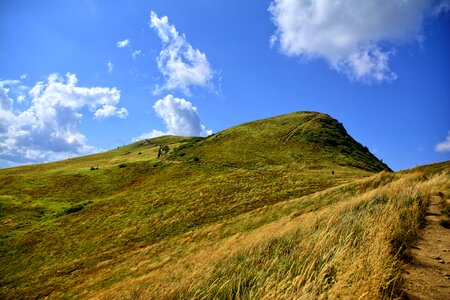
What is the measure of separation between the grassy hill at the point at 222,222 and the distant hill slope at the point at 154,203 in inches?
10.0

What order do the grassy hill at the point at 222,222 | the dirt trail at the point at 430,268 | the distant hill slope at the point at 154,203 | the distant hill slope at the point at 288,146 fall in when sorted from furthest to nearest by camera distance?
the distant hill slope at the point at 288,146
the distant hill slope at the point at 154,203
the grassy hill at the point at 222,222
the dirt trail at the point at 430,268

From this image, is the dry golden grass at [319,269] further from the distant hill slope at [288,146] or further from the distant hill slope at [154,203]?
the distant hill slope at [288,146]

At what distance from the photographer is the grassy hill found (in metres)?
5.89

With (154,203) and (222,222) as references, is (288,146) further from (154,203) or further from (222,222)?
(222,222)

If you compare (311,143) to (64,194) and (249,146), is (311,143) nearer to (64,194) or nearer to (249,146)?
(249,146)

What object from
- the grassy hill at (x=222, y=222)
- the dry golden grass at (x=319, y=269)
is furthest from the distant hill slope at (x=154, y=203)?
the dry golden grass at (x=319, y=269)

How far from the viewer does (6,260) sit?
34750 millimetres

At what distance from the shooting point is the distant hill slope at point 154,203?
2970cm

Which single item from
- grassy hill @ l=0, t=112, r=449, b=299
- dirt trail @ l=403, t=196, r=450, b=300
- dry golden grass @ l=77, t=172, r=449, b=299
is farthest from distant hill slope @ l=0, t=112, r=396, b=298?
dirt trail @ l=403, t=196, r=450, b=300

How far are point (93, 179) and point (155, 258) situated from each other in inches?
1944

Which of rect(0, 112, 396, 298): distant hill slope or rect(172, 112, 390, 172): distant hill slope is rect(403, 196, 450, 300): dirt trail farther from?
rect(172, 112, 390, 172): distant hill slope

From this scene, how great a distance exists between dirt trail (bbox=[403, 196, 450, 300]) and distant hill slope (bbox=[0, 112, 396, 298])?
766 inches

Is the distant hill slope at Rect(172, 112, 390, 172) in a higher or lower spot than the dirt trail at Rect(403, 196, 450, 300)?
higher

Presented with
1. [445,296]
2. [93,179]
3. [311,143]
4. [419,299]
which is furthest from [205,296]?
[311,143]
